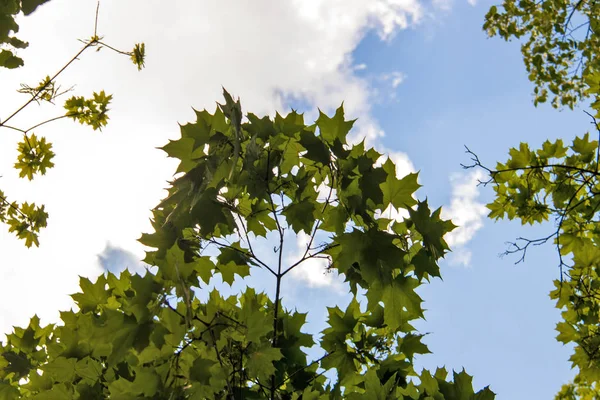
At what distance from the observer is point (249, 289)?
281 cm

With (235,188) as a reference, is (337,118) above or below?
above

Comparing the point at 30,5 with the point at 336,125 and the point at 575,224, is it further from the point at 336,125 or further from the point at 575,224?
the point at 575,224

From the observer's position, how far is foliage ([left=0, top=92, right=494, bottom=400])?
69.6 inches

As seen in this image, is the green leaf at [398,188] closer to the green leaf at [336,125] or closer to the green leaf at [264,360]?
the green leaf at [336,125]

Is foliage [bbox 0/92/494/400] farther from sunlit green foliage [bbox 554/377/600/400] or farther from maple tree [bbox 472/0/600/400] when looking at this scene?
sunlit green foliage [bbox 554/377/600/400]

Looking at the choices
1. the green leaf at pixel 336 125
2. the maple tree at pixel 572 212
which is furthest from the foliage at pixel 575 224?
the green leaf at pixel 336 125

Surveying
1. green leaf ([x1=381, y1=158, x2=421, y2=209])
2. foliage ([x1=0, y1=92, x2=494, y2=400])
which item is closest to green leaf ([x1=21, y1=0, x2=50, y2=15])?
foliage ([x1=0, y1=92, x2=494, y2=400])

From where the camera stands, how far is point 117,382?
6.17 feet

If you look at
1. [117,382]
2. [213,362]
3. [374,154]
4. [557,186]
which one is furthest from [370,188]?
[557,186]

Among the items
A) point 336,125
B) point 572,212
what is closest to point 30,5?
point 336,125

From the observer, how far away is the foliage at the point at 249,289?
5.80ft

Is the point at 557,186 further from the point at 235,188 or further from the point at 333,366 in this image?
the point at 235,188

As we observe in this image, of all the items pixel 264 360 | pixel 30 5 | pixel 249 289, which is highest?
pixel 30 5

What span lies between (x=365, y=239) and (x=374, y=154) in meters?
0.52
